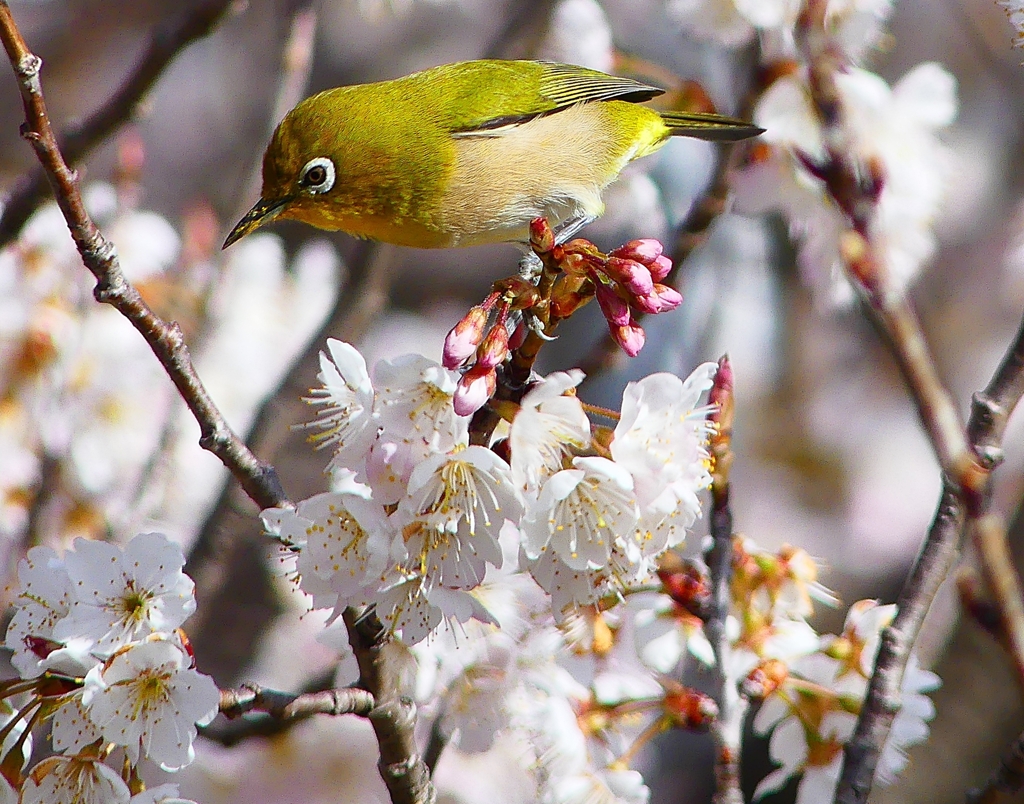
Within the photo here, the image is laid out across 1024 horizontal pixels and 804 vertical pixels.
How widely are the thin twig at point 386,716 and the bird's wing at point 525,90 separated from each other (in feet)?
6.22

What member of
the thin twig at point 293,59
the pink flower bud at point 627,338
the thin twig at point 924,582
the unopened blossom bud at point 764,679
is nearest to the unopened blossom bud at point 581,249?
the pink flower bud at point 627,338

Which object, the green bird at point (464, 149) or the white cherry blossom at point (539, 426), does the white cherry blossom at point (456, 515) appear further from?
the green bird at point (464, 149)

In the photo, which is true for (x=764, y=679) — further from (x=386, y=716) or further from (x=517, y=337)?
(x=517, y=337)

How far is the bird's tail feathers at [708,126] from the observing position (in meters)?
3.09

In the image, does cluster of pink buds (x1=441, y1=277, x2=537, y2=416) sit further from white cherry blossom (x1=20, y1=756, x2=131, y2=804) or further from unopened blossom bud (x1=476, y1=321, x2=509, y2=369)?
white cherry blossom (x1=20, y1=756, x2=131, y2=804)

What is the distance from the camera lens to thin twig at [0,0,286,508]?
1.45 m

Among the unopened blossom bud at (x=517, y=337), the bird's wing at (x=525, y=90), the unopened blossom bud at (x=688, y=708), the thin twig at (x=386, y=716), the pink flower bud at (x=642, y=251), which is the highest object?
the pink flower bud at (x=642, y=251)

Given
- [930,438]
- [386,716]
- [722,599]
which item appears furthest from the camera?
[722,599]

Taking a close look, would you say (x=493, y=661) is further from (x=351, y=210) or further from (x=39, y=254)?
(x=39, y=254)

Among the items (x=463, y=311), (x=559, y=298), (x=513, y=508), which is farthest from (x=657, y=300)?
(x=463, y=311)

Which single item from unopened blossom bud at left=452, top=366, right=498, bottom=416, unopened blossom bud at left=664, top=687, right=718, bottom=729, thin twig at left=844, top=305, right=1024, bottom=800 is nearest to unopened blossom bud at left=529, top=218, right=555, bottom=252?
unopened blossom bud at left=452, top=366, right=498, bottom=416

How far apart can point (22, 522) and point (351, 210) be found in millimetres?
1525

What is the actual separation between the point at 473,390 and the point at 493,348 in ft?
0.25

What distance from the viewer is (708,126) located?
340cm
